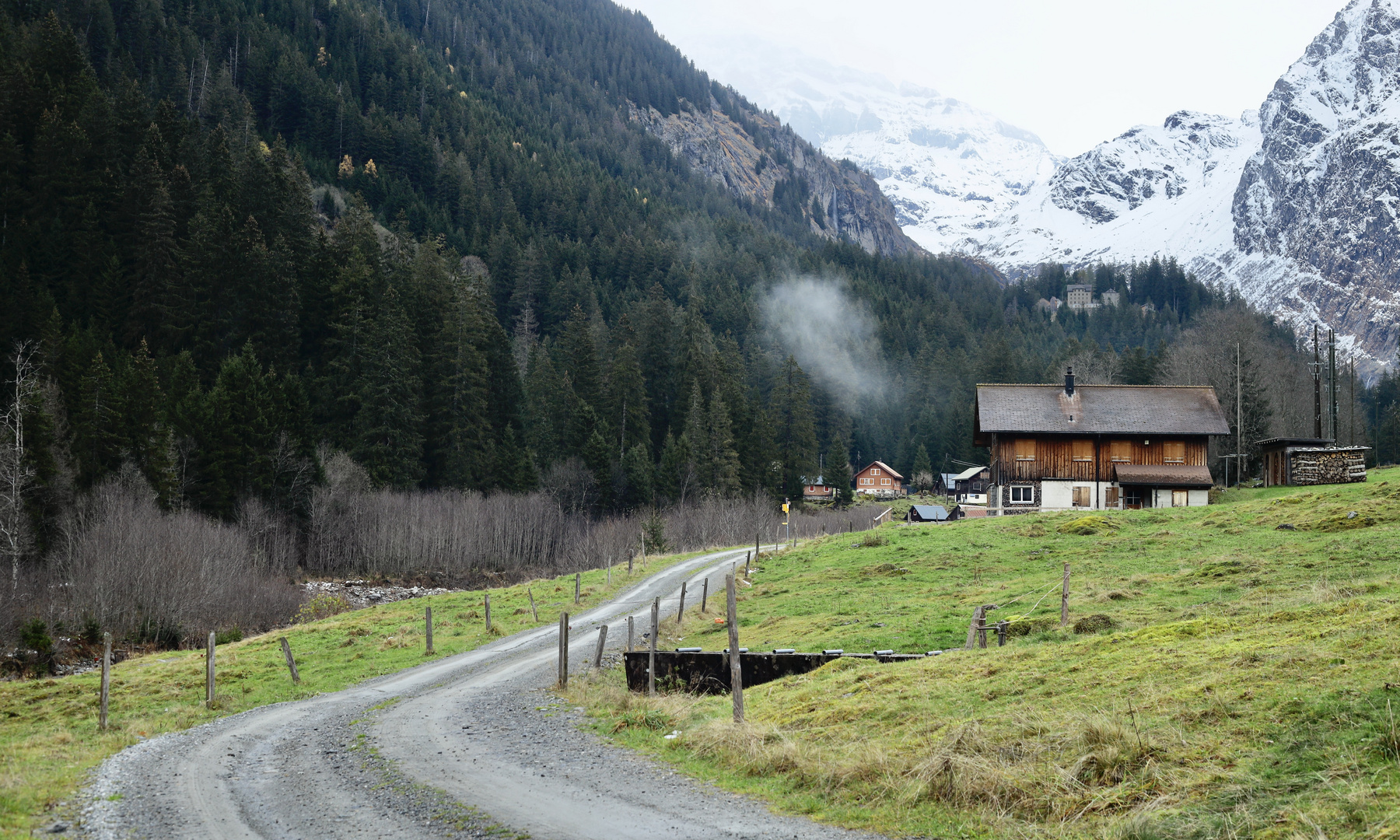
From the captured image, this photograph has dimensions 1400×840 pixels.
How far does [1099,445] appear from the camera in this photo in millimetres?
60406

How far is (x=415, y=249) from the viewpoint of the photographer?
114 m

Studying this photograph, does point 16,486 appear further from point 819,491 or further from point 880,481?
point 880,481

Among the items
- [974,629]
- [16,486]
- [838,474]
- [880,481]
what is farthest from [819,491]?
[974,629]

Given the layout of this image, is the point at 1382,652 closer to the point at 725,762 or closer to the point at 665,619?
the point at 725,762

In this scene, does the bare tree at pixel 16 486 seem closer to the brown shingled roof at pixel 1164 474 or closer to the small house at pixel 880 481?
the brown shingled roof at pixel 1164 474

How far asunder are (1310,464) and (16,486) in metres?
69.5

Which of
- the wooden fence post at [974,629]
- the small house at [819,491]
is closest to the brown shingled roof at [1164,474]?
the wooden fence post at [974,629]

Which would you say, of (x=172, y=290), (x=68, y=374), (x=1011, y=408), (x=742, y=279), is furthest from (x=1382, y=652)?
(x=742, y=279)

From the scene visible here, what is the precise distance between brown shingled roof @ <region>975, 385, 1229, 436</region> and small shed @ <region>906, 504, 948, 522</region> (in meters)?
30.3

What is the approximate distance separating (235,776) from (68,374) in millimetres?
57878

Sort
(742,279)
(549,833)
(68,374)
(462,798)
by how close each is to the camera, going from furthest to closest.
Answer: (742,279)
(68,374)
(462,798)
(549,833)

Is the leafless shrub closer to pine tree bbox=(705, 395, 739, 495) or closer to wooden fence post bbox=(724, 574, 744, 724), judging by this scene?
wooden fence post bbox=(724, 574, 744, 724)

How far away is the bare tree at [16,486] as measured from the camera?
42.8m

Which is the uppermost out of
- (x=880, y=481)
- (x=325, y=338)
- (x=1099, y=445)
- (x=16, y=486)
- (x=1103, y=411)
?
(x=325, y=338)
